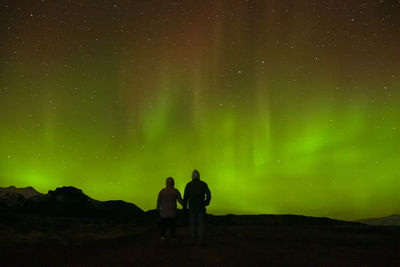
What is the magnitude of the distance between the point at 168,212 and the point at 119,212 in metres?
131

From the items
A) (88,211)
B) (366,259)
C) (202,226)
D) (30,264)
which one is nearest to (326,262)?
(366,259)

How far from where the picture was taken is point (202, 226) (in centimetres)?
1351

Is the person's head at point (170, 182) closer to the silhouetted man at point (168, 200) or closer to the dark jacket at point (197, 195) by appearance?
the silhouetted man at point (168, 200)

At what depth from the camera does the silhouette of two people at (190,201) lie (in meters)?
13.1

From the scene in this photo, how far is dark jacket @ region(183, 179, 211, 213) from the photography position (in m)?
13.1

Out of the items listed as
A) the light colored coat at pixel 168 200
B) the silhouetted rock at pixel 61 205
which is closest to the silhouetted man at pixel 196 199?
the light colored coat at pixel 168 200

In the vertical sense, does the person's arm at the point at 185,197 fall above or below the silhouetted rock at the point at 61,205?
below

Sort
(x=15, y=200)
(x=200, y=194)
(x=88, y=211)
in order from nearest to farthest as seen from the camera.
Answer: (x=200, y=194)
(x=88, y=211)
(x=15, y=200)

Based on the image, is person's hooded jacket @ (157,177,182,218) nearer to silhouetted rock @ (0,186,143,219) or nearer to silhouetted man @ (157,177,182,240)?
silhouetted man @ (157,177,182,240)

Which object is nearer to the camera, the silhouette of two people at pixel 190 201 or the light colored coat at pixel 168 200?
the silhouette of two people at pixel 190 201

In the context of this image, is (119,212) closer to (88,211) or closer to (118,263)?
(88,211)

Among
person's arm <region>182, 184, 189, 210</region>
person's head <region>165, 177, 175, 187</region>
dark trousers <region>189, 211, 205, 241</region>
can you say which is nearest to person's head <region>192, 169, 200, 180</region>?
person's arm <region>182, 184, 189, 210</region>

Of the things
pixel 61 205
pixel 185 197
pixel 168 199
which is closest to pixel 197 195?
pixel 185 197

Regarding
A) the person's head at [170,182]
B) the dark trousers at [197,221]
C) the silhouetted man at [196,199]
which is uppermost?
the person's head at [170,182]
